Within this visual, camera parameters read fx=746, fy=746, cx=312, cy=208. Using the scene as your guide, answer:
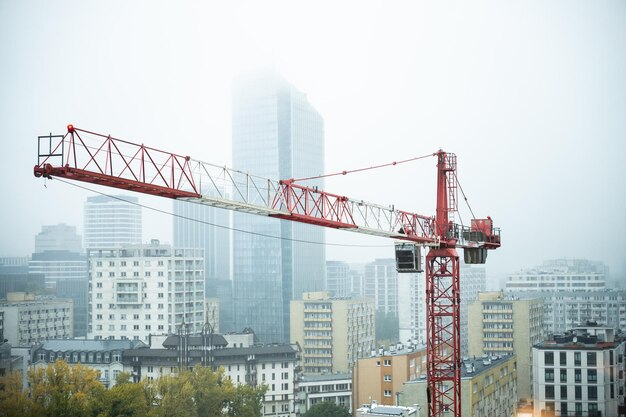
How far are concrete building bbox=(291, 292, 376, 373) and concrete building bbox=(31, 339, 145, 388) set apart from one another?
44.6ft

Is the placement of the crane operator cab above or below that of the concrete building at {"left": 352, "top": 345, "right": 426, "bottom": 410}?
above

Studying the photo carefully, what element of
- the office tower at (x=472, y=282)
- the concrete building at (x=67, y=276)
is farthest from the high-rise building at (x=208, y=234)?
the office tower at (x=472, y=282)

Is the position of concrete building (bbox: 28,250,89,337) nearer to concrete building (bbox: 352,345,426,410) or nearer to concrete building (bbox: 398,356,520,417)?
concrete building (bbox: 352,345,426,410)

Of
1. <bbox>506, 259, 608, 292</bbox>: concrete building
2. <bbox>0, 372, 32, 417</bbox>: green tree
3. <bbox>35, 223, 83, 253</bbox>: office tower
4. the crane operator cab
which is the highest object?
<bbox>35, 223, 83, 253</bbox>: office tower

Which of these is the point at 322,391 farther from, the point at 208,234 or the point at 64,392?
the point at 208,234

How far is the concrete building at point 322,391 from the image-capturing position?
131ft

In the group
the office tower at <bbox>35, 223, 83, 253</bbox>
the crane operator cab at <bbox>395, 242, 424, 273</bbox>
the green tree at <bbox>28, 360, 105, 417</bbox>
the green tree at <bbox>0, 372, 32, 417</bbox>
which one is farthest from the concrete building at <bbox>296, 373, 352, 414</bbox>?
the office tower at <bbox>35, 223, 83, 253</bbox>

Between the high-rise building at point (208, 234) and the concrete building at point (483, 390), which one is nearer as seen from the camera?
the concrete building at point (483, 390)

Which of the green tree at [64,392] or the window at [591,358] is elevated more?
the window at [591,358]

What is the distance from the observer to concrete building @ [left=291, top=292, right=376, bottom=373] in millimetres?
51969

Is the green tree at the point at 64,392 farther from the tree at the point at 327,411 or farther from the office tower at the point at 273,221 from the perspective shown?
the office tower at the point at 273,221

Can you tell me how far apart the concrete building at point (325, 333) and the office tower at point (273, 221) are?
51.9ft

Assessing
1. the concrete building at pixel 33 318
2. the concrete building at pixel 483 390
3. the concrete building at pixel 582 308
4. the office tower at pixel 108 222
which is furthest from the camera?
the office tower at pixel 108 222

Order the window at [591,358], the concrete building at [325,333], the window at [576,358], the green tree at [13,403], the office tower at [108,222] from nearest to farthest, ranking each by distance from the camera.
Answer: the green tree at [13,403], the window at [591,358], the window at [576,358], the concrete building at [325,333], the office tower at [108,222]
